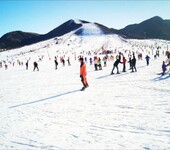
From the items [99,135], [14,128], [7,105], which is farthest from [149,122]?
[7,105]

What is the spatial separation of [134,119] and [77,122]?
1.68 metres

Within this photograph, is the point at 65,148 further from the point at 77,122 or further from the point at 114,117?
the point at 114,117

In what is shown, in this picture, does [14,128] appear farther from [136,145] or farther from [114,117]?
[136,145]

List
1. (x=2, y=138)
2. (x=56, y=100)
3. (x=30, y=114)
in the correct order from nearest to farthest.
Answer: (x=2, y=138) → (x=30, y=114) → (x=56, y=100)

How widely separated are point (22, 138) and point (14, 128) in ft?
3.08

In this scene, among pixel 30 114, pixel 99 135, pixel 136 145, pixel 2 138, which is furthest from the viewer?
pixel 30 114

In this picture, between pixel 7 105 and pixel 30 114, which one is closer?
pixel 30 114

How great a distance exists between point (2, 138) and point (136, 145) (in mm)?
3578

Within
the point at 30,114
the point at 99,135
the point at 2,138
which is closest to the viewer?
the point at 99,135

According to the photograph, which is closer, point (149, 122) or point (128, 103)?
point (149, 122)

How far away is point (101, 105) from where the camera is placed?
26.1ft

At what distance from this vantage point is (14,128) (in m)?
6.53

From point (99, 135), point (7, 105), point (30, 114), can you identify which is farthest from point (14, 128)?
point (7, 105)

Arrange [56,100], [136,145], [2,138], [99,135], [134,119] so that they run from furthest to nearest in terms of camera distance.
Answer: [56,100], [134,119], [2,138], [99,135], [136,145]
